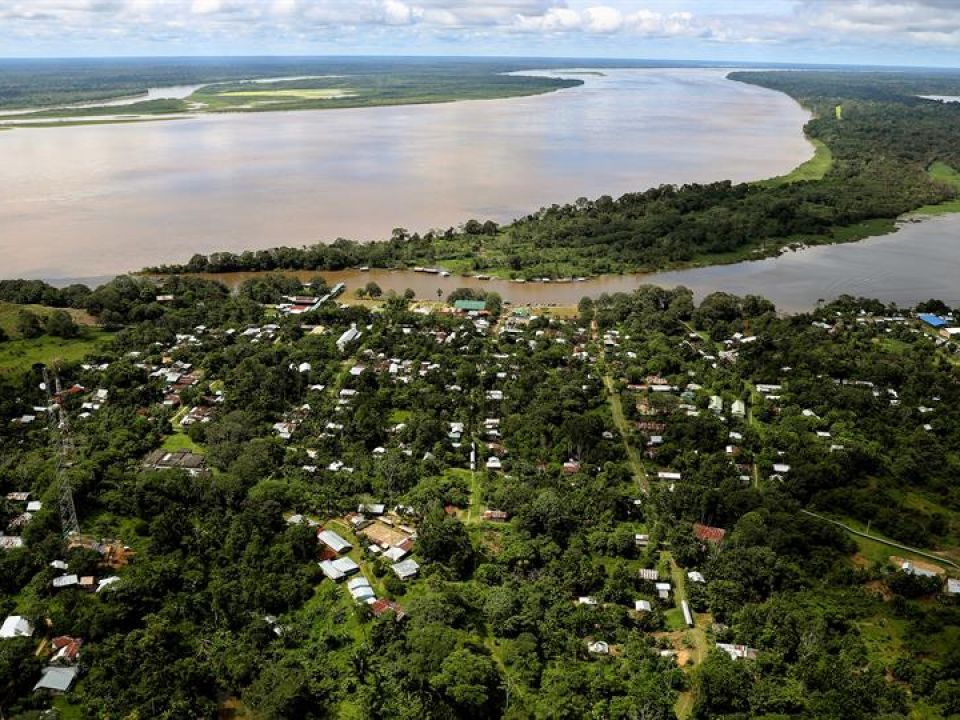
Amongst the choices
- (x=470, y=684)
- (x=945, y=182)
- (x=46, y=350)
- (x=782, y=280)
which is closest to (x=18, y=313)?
(x=46, y=350)

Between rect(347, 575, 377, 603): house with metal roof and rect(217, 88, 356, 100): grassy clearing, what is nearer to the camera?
rect(347, 575, 377, 603): house with metal roof

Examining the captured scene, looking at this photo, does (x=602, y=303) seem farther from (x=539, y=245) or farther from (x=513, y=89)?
(x=513, y=89)

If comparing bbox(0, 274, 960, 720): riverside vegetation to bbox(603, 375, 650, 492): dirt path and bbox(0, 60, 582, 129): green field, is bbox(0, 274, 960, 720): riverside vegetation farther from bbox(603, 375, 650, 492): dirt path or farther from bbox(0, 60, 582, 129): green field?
bbox(0, 60, 582, 129): green field

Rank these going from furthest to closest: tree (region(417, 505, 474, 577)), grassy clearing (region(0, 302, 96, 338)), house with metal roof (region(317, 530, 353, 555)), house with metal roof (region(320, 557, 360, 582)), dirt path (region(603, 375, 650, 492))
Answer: grassy clearing (region(0, 302, 96, 338)) < dirt path (region(603, 375, 650, 492)) < house with metal roof (region(317, 530, 353, 555)) < tree (region(417, 505, 474, 577)) < house with metal roof (region(320, 557, 360, 582))

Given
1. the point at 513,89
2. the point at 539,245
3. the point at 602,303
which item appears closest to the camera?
the point at 602,303

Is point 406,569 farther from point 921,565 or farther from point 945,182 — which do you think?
point 945,182

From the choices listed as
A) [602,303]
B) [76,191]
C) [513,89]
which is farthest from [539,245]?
[513,89]

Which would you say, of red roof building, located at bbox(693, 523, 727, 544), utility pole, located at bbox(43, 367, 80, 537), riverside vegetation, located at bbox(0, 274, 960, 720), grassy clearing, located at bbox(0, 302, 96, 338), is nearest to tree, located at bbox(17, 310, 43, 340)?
riverside vegetation, located at bbox(0, 274, 960, 720)
